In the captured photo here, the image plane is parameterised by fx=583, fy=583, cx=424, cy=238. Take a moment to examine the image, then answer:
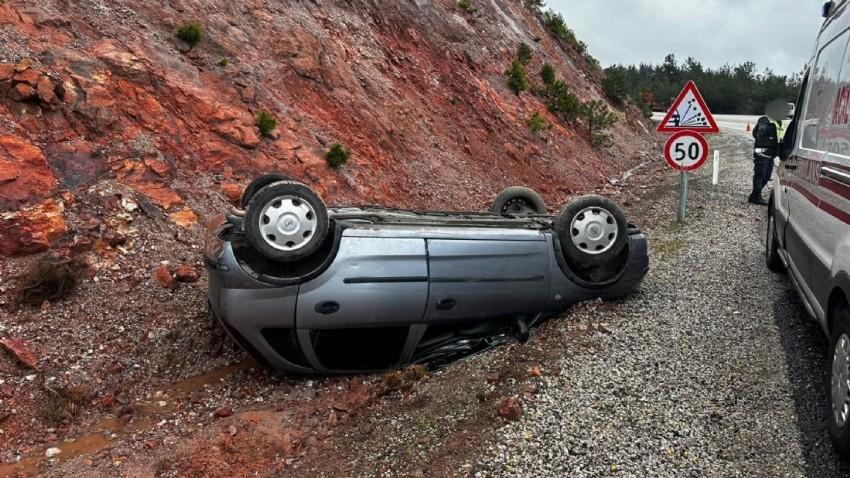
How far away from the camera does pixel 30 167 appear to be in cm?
617

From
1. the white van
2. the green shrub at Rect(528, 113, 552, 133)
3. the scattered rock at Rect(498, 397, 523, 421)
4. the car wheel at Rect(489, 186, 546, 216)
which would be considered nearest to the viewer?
the white van

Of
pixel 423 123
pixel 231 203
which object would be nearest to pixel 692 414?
pixel 231 203

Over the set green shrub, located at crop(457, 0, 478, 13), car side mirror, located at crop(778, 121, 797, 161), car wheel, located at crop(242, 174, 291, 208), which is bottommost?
car wheel, located at crop(242, 174, 291, 208)

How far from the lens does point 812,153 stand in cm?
451

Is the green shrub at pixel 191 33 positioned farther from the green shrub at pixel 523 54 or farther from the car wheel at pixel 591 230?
the green shrub at pixel 523 54

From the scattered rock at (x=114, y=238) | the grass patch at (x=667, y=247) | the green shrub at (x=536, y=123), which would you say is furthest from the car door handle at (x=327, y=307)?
the green shrub at (x=536, y=123)

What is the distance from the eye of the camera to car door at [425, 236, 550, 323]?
4.62 m

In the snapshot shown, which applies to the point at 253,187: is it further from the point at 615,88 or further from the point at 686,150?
the point at 615,88

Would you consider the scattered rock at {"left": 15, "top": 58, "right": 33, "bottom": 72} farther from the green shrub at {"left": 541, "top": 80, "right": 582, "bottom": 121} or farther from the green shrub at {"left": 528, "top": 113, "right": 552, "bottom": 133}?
the green shrub at {"left": 541, "top": 80, "right": 582, "bottom": 121}

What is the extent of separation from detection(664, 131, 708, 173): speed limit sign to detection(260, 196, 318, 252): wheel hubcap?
6.10 meters

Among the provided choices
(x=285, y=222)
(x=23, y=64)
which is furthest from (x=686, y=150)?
(x=23, y=64)

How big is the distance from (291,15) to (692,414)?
34.9 feet

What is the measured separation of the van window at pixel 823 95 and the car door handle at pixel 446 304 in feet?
9.50

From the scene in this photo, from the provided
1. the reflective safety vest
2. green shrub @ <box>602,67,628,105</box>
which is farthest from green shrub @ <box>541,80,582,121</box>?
green shrub @ <box>602,67,628,105</box>
